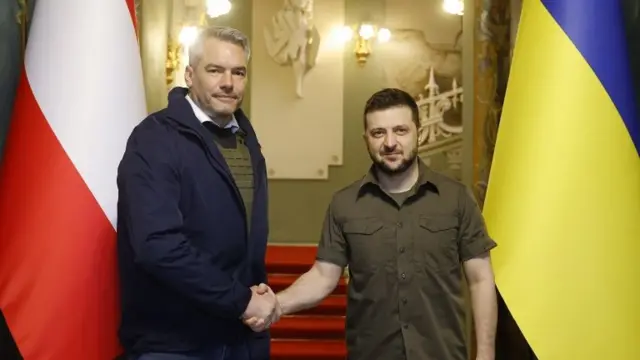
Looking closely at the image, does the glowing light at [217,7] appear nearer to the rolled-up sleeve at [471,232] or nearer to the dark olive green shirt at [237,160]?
the dark olive green shirt at [237,160]

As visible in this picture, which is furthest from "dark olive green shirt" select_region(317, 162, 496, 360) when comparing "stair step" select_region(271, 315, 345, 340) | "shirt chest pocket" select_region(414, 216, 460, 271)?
"stair step" select_region(271, 315, 345, 340)

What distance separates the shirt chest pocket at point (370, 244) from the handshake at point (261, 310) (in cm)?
26

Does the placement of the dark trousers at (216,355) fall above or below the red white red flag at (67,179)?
below

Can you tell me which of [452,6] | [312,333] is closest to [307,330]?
[312,333]

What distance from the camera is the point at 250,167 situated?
72.3 inches

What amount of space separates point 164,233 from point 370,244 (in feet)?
1.90

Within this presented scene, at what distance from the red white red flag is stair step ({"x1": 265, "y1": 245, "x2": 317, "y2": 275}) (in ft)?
12.1

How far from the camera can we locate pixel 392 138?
5.98ft

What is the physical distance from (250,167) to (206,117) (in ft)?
0.58

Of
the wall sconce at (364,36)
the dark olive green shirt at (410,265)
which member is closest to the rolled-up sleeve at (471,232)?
the dark olive green shirt at (410,265)

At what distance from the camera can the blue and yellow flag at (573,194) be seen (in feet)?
6.10

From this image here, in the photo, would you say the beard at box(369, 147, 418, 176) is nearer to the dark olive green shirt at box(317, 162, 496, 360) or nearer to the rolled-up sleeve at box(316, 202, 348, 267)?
the dark olive green shirt at box(317, 162, 496, 360)

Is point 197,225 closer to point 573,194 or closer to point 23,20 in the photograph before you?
point 23,20

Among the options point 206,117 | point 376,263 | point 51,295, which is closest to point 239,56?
point 206,117
